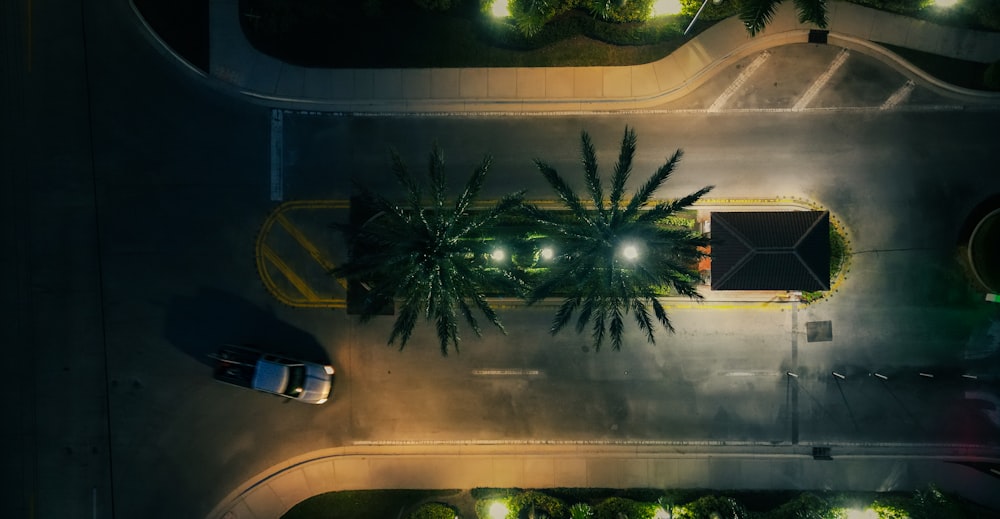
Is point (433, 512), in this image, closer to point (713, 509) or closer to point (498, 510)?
point (498, 510)

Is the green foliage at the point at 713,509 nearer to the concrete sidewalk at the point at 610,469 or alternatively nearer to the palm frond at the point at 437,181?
the concrete sidewalk at the point at 610,469

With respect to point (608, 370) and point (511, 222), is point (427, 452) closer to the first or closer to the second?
point (608, 370)

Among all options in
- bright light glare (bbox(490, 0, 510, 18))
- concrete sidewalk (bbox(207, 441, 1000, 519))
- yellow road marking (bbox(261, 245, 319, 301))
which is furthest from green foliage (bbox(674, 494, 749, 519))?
bright light glare (bbox(490, 0, 510, 18))

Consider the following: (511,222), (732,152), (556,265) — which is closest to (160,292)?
(511,222)

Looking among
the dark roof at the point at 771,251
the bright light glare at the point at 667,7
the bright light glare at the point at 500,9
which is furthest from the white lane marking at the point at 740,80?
the bright light glare at the point at 500,9

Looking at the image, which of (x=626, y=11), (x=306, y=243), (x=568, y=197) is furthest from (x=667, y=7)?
(x=306, y=243)

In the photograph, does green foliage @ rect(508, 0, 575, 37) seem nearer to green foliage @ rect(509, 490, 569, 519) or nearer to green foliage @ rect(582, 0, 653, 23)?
green foliage @ rect(582, 0, 653, 23)
